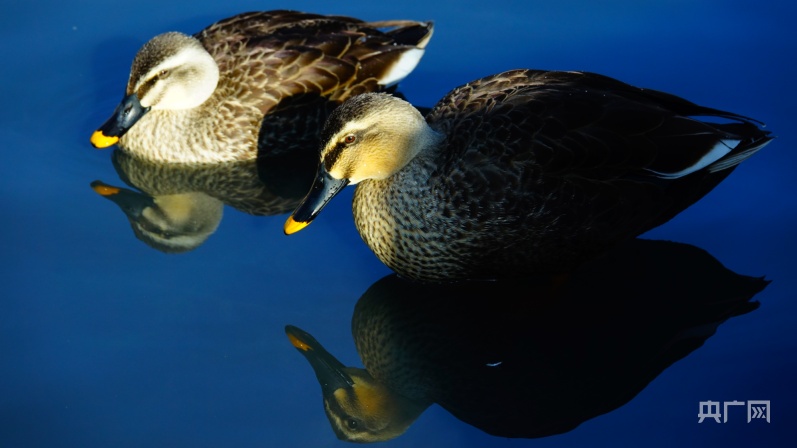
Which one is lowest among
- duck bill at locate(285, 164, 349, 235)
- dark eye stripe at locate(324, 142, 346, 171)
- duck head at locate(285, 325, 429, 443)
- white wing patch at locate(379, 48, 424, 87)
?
duck head at locate(285, 325, 429, 443)

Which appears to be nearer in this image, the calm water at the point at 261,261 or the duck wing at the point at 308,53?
the calm water at the point at 261,261

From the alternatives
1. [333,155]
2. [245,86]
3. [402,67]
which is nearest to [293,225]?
[333,155]

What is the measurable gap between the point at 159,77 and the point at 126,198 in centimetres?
81

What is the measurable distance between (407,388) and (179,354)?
3.80ft

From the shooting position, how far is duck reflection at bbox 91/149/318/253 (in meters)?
5.91

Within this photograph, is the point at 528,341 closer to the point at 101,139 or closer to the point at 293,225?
the point at 293,225

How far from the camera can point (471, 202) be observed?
4965mm

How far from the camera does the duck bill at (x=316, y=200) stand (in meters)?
5.19

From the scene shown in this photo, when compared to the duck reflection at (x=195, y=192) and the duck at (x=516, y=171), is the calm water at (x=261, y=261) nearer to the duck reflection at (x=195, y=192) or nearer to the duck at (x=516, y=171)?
the duck reflection at (x=195, y=192)

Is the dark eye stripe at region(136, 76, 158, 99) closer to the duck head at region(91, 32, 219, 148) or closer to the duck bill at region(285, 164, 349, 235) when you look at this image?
the duck head at region(91, 32, 219, 148)

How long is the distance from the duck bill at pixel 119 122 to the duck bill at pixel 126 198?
0.27 meters

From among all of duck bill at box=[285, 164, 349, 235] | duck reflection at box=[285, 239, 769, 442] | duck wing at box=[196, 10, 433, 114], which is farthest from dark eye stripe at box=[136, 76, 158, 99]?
duck reflection at box=[285, 239, 769, 442]

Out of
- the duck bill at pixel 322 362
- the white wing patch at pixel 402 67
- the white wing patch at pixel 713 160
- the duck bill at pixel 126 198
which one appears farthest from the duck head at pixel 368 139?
the white wing patch at pixel 402 67

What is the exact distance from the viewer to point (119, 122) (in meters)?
6.29
